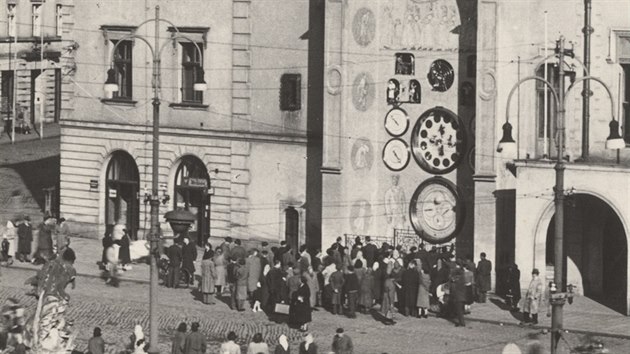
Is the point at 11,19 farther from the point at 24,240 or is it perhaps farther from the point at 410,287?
the point at 410,287

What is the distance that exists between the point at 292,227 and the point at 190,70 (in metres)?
6.48

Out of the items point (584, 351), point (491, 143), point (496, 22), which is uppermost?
point (496, 22)

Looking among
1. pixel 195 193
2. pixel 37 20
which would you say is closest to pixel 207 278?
pixel 195 193

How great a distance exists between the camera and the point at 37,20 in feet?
294

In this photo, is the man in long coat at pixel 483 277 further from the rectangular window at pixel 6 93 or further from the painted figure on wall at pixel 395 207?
the rectangular window at pixel 6 93

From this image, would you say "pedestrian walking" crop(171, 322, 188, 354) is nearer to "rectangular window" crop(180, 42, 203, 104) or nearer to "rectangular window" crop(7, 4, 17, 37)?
"rectangular window" crop(180, 42, 203, 104)

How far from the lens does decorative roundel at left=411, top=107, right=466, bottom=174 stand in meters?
57.6

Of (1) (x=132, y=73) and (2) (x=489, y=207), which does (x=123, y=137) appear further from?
(2) (x=489, y=207)

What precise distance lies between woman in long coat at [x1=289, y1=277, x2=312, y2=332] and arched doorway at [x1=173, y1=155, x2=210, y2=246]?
14306 mm

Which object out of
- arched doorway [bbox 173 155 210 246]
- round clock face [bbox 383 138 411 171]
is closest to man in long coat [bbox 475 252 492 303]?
round clock face [bbox 383 138 411 171]

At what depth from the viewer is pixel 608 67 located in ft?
177

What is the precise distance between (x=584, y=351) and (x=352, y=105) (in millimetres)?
22348

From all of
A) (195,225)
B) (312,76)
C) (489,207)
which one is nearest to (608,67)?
(489,207)

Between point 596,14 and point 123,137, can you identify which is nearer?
point 596,14
